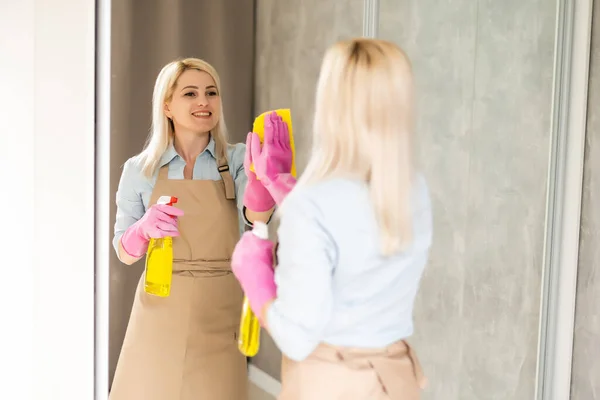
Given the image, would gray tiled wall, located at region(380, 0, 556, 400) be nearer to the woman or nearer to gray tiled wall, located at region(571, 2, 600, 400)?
gray tiled wall, located at region(571, 2, 600, 400)

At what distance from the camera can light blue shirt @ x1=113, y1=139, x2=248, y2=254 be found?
4.93 feet

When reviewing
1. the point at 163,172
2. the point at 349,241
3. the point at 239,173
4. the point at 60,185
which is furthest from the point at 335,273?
the point at 60,185

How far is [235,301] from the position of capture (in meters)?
1.52

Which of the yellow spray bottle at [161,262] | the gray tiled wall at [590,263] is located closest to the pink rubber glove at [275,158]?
the yellow spray bottle at [161,262]

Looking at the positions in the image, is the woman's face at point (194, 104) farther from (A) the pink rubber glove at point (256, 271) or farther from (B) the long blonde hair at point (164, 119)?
(A) the pink rubber glove at point (256, 271)

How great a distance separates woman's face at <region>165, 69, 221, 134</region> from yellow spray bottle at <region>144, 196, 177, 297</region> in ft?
0.56

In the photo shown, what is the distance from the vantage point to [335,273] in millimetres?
1100

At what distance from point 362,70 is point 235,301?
2.12 feet

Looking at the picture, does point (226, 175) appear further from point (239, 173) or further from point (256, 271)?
point (256, 271)

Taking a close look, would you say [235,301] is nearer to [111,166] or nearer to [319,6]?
[111,166]

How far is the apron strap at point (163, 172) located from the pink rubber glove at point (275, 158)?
0.99 ft

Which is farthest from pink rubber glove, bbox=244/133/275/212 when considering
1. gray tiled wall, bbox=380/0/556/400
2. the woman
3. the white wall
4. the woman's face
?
the white wall

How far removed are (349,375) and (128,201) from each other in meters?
0.71

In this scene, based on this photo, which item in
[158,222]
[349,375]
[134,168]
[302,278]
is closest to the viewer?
[302,278]
